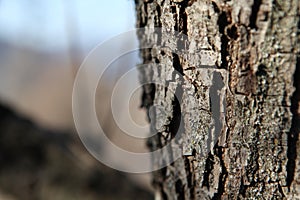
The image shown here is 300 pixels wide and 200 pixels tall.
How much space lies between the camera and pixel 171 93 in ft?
2.06

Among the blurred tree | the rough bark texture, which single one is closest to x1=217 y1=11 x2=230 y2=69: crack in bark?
the rough bark texture

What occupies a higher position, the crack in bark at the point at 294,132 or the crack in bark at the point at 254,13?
the crack in bark at the point at 254,13

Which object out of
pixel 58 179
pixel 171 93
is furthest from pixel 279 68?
pixel 58 179

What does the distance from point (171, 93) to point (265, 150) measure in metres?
0.16

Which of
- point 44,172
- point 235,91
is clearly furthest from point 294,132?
point 44,172

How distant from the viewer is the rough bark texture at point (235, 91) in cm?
48

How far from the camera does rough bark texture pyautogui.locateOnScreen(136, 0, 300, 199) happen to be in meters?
0.48

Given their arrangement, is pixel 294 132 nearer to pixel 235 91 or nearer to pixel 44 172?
pixel 235 91

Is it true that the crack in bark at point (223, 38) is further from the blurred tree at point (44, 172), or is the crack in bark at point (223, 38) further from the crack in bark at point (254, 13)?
the blurred tree at point (44, 172)

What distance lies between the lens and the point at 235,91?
0.52 meters

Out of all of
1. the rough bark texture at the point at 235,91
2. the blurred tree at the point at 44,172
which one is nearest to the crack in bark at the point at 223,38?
the rough bark texture at the point at 235,91

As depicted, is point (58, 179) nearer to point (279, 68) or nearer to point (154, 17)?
point (154, 17)

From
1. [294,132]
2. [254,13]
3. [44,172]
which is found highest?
[254,13]

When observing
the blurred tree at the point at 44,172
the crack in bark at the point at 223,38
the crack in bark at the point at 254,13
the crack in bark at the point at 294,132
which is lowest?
the blurred tree at the point at 44,172
